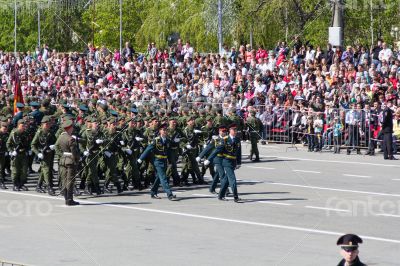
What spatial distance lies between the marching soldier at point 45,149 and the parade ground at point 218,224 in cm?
35

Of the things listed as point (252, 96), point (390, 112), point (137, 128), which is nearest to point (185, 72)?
point (252, 96)

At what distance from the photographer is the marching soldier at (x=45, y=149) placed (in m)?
23.9

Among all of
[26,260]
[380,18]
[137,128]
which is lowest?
[26,260]

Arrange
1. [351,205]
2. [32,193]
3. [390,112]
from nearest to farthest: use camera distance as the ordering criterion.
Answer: [351,205], [32,193], [390,112]

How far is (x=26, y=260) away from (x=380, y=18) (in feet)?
138

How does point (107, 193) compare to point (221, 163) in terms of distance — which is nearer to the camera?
point (221, 163)

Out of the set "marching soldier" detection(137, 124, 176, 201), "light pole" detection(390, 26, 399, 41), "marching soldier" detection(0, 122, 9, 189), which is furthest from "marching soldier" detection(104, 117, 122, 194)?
"light pole" detection(390, 26, 399, 41)

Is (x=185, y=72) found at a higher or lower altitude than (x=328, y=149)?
higher

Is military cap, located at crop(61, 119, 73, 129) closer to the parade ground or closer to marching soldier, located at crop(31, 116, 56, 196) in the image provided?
marching soldier, located at crop(31, 116, 56, 196)

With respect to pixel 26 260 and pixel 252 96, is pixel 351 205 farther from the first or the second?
pixel 252 96

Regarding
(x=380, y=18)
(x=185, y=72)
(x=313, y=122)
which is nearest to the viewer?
(x=313, y=122)

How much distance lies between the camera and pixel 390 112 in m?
30.1

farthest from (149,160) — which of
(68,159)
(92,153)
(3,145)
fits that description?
(3,145)

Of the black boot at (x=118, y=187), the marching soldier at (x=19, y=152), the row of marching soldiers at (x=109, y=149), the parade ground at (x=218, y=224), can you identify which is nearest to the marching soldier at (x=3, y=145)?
the row of marching soldiers at (x=109, y=149)
